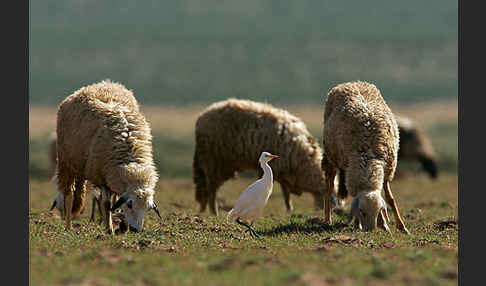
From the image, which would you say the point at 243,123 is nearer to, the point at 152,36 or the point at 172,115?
the point at 172,115

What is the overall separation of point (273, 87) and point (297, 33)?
26143 mm

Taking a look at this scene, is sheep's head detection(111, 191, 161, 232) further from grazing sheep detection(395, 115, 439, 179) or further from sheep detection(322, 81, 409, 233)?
grazing sheep detection(395, 115, 439, 179)

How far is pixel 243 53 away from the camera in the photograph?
10212 centimetres

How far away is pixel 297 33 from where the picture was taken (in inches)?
4451

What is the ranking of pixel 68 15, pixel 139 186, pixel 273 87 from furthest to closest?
pixel 68 15 < pixel 273 87 < pixel 139 186

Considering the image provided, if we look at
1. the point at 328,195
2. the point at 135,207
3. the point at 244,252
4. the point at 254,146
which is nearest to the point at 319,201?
the point at 254,146

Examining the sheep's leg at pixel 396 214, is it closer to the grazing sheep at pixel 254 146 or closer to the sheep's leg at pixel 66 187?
the grazing sheep at pixel 254 146

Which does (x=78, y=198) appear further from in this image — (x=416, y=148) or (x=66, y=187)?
(x=416, y=148)

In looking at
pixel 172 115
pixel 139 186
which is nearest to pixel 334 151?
pixel 139 186

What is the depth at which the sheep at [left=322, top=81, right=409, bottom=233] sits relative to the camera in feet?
37.8

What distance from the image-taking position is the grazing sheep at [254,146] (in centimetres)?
1691

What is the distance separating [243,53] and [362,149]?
9071 cm

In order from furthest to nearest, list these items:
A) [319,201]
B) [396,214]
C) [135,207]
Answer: [319,201], [396,214], [135,207]

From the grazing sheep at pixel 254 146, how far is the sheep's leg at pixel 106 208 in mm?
5304
